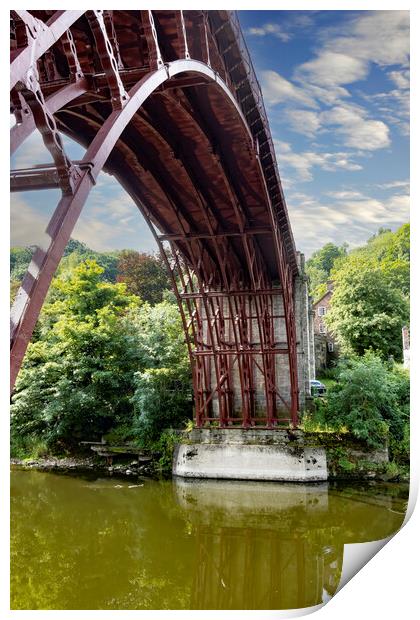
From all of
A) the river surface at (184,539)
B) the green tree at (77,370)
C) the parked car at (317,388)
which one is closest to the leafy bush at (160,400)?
the green tree at (77,370)

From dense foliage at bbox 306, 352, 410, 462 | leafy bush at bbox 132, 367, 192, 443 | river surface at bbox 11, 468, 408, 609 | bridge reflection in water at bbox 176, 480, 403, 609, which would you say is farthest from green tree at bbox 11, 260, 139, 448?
dense foliage at bbox 306, 352, 410, 462

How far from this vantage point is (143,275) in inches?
994

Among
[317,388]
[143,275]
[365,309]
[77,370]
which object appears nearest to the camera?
[77,370]

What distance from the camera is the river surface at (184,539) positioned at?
7.55 metres

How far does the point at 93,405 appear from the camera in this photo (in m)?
17.3

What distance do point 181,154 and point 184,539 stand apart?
739 centimetres

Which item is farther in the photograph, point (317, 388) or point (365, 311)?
point (317, 388)

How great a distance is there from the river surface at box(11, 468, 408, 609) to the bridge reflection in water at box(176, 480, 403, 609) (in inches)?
0.9

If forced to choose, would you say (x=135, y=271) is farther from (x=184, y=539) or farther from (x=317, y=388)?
(x=184, y=539)

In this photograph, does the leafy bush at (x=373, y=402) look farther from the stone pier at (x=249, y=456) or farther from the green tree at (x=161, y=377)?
the green tree at (x=161, y=377)

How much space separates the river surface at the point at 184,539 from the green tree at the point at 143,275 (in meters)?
10.7

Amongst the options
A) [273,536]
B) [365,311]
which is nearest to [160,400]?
[273,536]

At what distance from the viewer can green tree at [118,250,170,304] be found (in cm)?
2394
